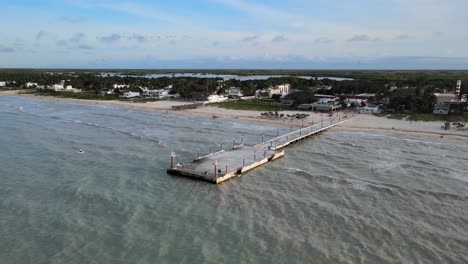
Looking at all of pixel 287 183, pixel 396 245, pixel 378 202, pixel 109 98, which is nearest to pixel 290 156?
pixel 287 183

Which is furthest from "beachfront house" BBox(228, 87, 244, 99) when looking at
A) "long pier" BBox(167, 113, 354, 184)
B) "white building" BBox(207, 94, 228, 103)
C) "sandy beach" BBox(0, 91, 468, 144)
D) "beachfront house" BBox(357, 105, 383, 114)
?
"long pier" BBox(167, 113, 354, 184)

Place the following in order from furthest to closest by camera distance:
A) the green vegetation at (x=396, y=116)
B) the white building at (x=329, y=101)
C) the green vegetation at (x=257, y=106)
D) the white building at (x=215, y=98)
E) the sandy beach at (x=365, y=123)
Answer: the white building at (x=215, y=98) < the white building at (x=329, y=101) < the green vegetation at (x=257, y=106) < the green vegetation at (x=396, y=116) < the sandy beach at (x=365, y=123)

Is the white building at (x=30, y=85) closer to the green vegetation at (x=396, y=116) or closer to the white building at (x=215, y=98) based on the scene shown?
the white building at (x=215, y=98)

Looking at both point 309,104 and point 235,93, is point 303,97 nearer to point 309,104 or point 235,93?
point 309,104

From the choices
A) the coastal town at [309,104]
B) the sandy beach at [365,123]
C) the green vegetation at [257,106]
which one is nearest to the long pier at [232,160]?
the sandy beach at [365,123]

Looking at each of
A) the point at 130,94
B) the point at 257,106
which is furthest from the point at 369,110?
the point at 130,94

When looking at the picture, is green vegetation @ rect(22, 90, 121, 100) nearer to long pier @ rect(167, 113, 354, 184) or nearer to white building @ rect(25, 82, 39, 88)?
white building @ rect(25, 82, 39, 88)
